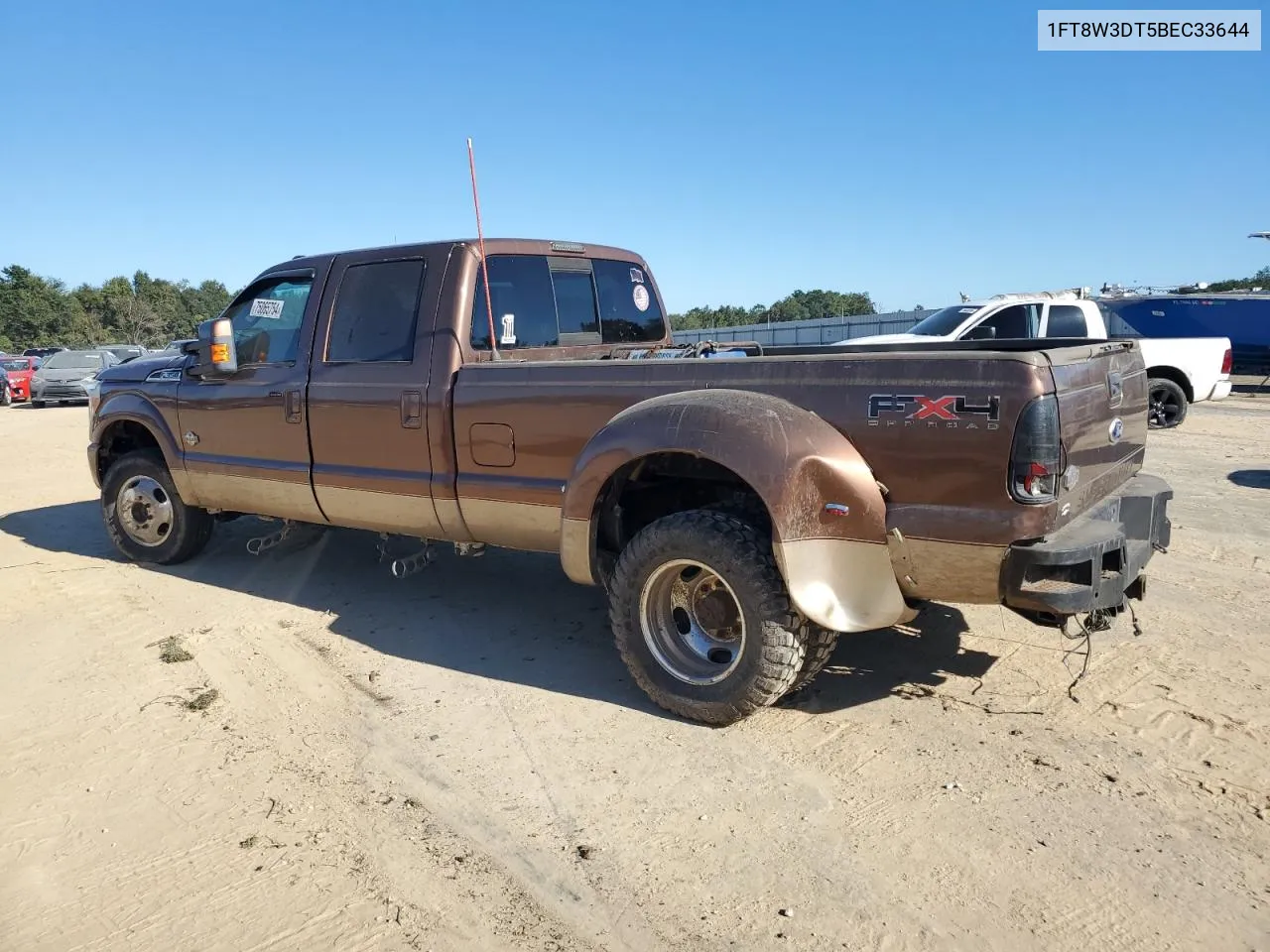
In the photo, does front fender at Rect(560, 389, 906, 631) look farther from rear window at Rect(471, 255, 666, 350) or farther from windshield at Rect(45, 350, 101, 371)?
windshield at Rect(45, 350, 101, 371)

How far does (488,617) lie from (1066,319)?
10672mm

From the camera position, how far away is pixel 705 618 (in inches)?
150

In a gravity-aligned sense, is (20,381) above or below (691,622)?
above

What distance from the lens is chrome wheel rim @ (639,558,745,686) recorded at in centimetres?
378

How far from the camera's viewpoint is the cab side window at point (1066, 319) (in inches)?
500

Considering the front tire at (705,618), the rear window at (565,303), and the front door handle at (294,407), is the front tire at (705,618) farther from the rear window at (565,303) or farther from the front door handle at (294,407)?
the front door handle at (294,407)

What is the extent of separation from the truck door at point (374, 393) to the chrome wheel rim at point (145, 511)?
1883 millimetres

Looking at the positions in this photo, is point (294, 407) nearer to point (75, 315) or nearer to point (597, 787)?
point (597, 787)

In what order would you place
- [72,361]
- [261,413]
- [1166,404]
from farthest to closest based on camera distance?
[72,361] → [1166,404] → [261,413]

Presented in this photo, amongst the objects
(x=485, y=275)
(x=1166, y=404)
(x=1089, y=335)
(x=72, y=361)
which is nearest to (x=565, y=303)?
(x=485, y=275)

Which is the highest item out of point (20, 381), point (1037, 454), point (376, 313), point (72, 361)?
point (72, 361)

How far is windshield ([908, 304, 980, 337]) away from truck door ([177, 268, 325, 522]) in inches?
379

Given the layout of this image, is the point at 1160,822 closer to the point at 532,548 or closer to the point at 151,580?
the point at 532,548

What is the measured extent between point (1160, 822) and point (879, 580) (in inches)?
46.8
